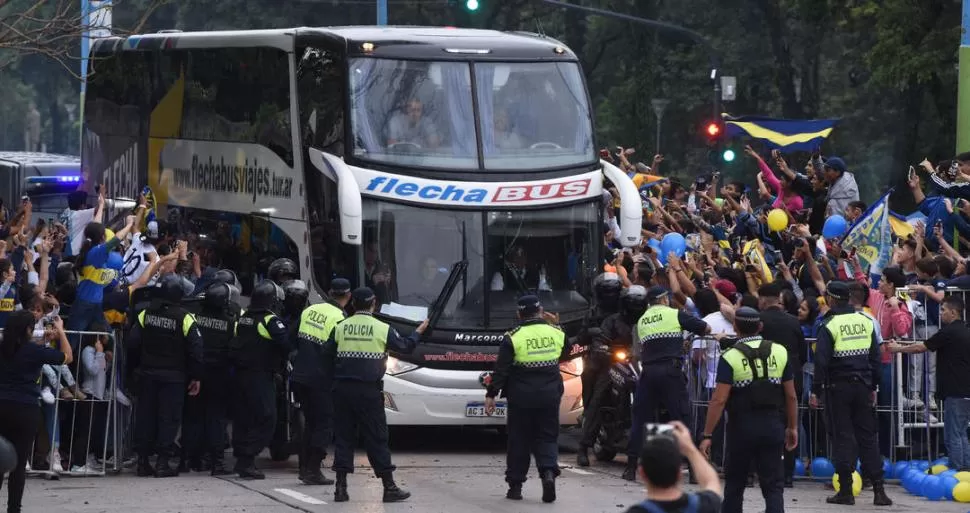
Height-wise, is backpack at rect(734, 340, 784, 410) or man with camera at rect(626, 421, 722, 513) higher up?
A: backpack at rect(734, 340, 784, 410)

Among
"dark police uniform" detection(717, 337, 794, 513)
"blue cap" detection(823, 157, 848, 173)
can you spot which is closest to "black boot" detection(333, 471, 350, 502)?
"dark police uniform" detection(717, 337, 794, 513)

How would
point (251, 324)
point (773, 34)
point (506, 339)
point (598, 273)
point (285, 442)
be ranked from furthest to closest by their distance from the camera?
point (773, 34)
point (598, 273)
point (285, 442)
point (251, 324)
point (506, 339)

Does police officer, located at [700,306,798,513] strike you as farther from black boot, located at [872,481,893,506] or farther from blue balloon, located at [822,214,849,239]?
blue balloon, located at [822,214,849,239]

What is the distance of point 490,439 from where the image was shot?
18844 millimetres

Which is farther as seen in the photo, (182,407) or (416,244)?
(416,244)

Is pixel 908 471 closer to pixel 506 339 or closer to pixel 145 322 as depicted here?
pixel 506 339

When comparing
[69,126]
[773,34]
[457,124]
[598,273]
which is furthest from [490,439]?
[69,126]

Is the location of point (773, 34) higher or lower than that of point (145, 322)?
higher

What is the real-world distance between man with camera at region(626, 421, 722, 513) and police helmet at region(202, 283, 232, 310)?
870 centimetres

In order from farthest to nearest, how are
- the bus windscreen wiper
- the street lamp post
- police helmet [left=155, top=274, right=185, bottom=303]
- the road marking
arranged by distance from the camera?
the street lamp post < the bus windscreen wiper < police helmet [left=155, top=274, right=185, bottom=303] < the road marking

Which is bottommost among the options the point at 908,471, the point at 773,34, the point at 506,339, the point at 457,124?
the point at 908,471

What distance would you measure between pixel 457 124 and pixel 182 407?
3.96 meters

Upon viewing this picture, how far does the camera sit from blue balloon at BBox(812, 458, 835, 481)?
51.2 ft

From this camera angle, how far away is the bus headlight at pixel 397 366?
55.4 ft
